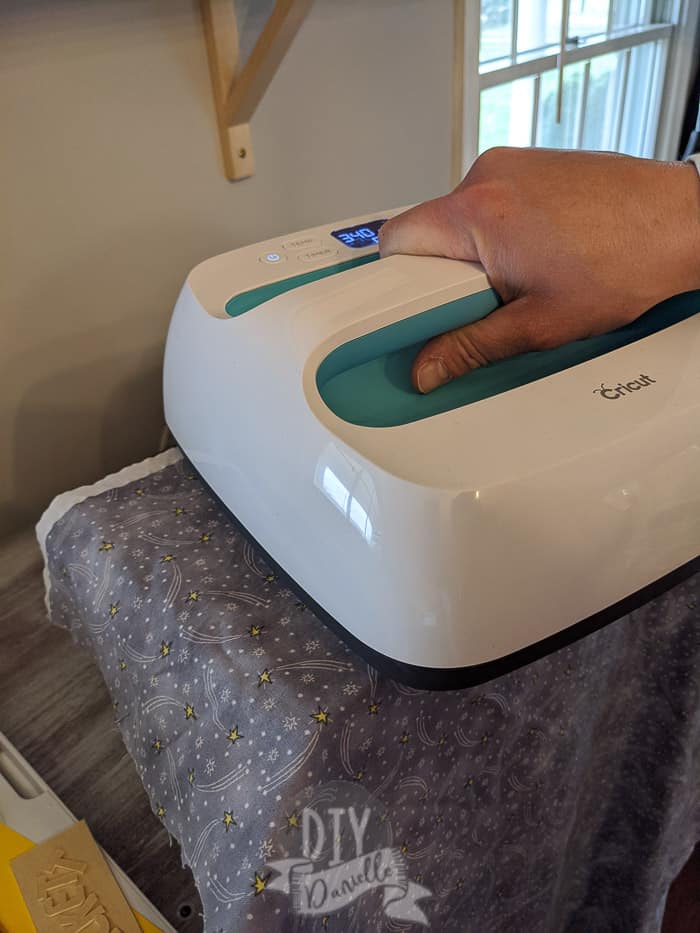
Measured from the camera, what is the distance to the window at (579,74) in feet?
4.50

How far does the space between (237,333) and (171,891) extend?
0.37m

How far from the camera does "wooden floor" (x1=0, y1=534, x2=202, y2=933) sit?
486mm

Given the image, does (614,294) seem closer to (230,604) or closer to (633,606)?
(633,606)

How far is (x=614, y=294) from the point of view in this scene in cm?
50

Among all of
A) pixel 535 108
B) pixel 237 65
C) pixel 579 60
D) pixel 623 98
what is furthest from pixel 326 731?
pixel 623 98

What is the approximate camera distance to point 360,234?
65cm

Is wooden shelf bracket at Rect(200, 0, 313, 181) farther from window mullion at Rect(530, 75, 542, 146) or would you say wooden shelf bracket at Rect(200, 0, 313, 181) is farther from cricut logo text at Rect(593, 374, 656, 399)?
window mullion at Rect(530, 75, 542, 146)

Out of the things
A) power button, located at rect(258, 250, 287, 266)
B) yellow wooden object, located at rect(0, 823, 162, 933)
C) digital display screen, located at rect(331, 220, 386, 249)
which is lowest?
yellow wooden object, located at rect(0, 823, 162, 933)

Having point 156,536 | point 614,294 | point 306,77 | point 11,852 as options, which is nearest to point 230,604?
point 156,536

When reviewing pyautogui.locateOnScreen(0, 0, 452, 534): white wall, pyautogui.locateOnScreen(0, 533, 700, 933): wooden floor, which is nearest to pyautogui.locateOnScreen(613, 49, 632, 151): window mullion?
pyautogui.locateOnScreen(0, 0, 452, 534): white wall

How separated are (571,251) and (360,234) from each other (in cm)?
22

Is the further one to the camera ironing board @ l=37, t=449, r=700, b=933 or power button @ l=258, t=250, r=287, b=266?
power button @ l=258, t=250, r=287, b=266

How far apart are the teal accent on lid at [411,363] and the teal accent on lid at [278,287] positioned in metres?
0.10

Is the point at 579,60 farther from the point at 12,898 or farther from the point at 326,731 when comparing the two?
the point at 12,898
